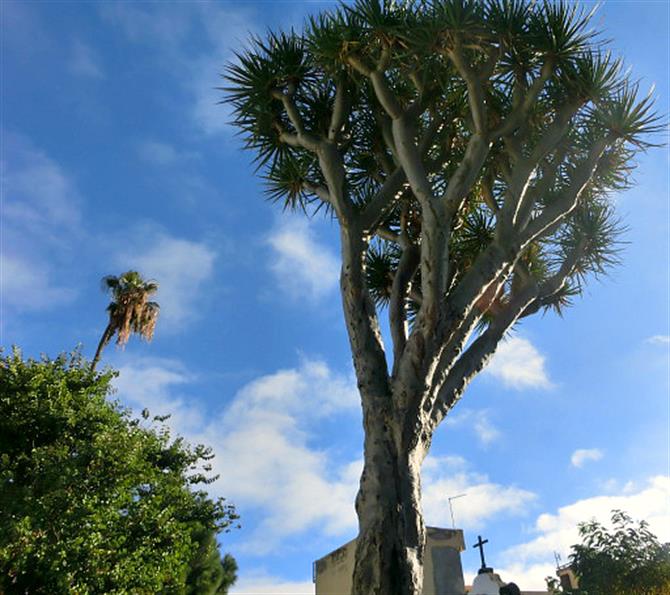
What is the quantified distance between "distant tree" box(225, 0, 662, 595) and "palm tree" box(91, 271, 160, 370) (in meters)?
9.93

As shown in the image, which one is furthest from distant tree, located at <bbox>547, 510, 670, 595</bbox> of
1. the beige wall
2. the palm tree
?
the palm tree

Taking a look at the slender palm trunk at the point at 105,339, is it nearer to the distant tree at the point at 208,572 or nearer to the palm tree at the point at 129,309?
the palm tree at the point at 129,309

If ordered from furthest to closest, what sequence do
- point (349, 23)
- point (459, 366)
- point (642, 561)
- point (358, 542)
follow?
1. point (642, 561)
2. point (349, 23)
3. point (459, 366)
4. point (358, 542)

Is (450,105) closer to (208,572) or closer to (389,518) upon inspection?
(389,518)

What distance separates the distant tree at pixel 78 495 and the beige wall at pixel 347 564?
630cm

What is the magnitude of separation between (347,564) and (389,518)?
45.3 feet

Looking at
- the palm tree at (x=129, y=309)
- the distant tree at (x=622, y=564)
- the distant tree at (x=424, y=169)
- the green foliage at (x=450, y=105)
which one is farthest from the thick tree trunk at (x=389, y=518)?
the palm tree at (x=129, y=309)

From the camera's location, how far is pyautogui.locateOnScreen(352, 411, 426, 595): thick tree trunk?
176 inches

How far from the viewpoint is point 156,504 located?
9.69 meters

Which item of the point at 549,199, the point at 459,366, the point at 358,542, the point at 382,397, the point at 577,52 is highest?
the point at 577,52

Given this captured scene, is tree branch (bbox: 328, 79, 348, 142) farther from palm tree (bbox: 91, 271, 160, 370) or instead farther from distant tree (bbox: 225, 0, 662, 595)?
palm tree (bbox: 91, 271, 160, 370)

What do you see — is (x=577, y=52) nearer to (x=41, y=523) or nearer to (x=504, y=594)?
(x=504, y=594)

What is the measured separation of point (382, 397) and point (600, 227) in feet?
18.3

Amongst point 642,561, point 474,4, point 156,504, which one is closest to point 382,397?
point 474,4
